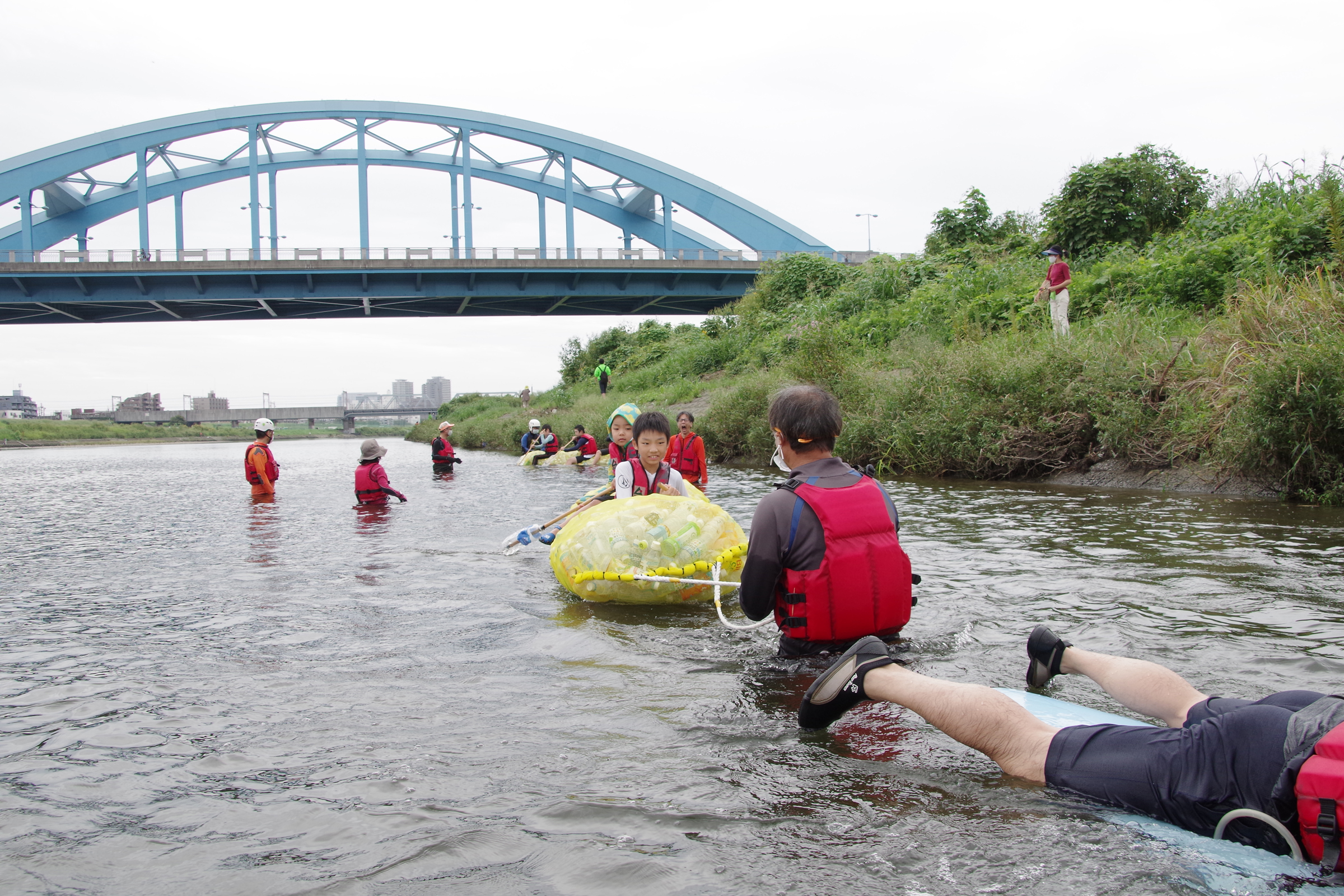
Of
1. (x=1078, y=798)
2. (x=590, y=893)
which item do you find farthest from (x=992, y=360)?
(x=590, y=893)

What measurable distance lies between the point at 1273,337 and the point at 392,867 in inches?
421

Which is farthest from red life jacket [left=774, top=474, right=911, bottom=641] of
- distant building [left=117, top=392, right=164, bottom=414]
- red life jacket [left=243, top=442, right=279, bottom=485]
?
distant building [left=117, top=392, right=164, bottom=414]

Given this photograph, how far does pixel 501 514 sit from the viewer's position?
11359 millimetres

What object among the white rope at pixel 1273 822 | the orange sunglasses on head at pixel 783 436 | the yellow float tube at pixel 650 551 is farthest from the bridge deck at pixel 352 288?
the white rope at pixel 1273 822

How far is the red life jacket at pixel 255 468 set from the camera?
13477 millimetres

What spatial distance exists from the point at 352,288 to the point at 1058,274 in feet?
108

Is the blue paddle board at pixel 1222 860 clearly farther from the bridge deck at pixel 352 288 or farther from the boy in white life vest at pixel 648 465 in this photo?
the bridge deck at pixel 352 288

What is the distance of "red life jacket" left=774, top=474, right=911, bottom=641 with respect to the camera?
3658 mm

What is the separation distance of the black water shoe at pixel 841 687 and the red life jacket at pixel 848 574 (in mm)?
594

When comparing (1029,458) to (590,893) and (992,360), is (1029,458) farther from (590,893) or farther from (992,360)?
(590,893)

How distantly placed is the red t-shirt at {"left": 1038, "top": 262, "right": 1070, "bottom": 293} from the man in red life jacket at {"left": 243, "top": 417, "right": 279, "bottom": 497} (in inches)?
489

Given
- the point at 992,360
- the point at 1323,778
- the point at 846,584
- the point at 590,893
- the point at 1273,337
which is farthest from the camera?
the point at 992,360

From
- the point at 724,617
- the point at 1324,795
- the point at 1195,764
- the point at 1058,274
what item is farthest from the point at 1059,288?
the point at 1324,795

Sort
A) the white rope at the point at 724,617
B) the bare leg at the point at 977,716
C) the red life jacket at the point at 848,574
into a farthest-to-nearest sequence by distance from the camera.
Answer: the white rope at the point at 724,617
the red life jacket at the point at 848,574
the bare leg at the point at 977,716
